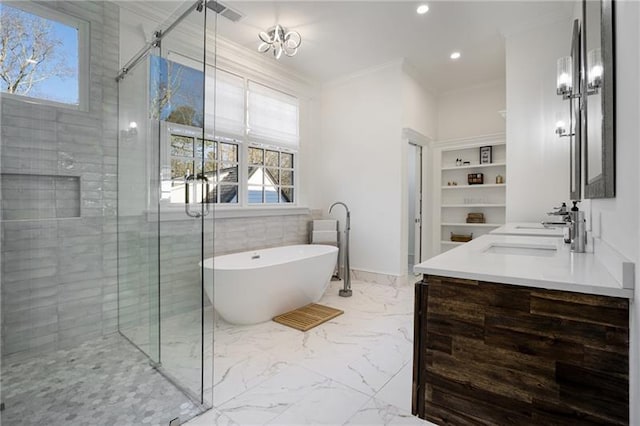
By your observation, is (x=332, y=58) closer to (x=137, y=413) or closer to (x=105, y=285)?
(x=105, y=285)

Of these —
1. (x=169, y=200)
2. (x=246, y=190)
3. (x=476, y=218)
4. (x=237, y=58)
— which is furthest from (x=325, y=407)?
(x=476, y=218)

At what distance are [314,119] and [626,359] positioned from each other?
4.60 m

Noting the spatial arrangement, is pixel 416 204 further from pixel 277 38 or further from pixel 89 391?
pixel 89 391

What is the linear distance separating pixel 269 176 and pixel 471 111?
3583mm

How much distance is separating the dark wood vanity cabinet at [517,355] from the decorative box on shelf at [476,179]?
439 cm

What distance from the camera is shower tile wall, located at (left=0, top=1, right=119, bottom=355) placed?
2217mm

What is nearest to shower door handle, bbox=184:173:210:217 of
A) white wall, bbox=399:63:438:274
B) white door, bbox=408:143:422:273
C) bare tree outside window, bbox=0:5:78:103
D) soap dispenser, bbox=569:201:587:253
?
bare tree outside window, bbox=0:5:78:103

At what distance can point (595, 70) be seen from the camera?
4.65 ft

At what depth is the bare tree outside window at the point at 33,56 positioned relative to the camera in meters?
2.14

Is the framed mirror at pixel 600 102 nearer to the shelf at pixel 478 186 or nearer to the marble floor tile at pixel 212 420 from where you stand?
the marble floor tile at pixel 212 420

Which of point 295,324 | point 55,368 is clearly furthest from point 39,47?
point 295,324

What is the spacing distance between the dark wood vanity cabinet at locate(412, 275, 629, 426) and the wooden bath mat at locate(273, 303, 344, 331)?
1.74 meters

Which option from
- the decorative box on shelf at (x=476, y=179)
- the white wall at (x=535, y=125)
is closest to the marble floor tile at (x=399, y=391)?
the white wall at (x=535, y=125)

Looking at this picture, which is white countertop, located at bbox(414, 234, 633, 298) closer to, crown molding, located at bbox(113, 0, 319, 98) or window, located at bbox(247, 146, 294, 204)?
crown molding, located at bbox(113, 0, 319, 98)
